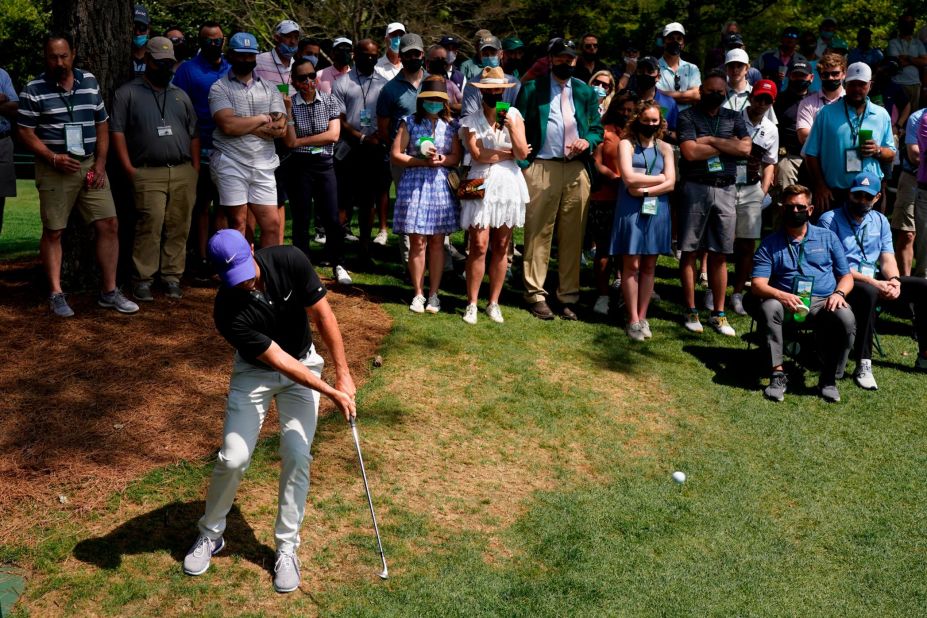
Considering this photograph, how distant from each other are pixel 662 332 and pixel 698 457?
8.02 ft

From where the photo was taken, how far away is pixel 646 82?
9.83m


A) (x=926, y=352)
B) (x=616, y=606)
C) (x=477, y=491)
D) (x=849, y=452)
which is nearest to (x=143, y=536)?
(x=477, y=491)

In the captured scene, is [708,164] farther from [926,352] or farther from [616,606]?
[616,606]

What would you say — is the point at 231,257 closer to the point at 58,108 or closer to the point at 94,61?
the point at 58,108

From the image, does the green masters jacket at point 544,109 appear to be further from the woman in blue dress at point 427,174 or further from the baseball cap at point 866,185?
the baseball cap at point 866,185

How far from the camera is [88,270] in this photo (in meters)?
8.80

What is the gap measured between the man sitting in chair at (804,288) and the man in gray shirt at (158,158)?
5065 mm

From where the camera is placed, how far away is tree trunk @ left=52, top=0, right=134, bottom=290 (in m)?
8.51

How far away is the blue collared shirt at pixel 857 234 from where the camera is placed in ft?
29.9

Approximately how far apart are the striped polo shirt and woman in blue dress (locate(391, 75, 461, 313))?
262 cm

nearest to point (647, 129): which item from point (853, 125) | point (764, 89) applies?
point (764, 89)

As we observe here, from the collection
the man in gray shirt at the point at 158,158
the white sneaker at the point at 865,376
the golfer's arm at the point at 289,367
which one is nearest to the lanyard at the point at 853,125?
the white sneaker at the point at 865,376

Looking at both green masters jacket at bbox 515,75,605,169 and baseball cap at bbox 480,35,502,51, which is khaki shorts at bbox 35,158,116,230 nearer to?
green masters jacket at bbox 515,75,605,169

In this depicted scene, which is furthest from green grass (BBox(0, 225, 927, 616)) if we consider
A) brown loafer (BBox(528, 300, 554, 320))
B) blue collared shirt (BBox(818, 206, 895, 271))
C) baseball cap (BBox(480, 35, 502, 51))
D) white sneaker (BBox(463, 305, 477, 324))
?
baseball cap (BBox(480, 35, 502, 51))
